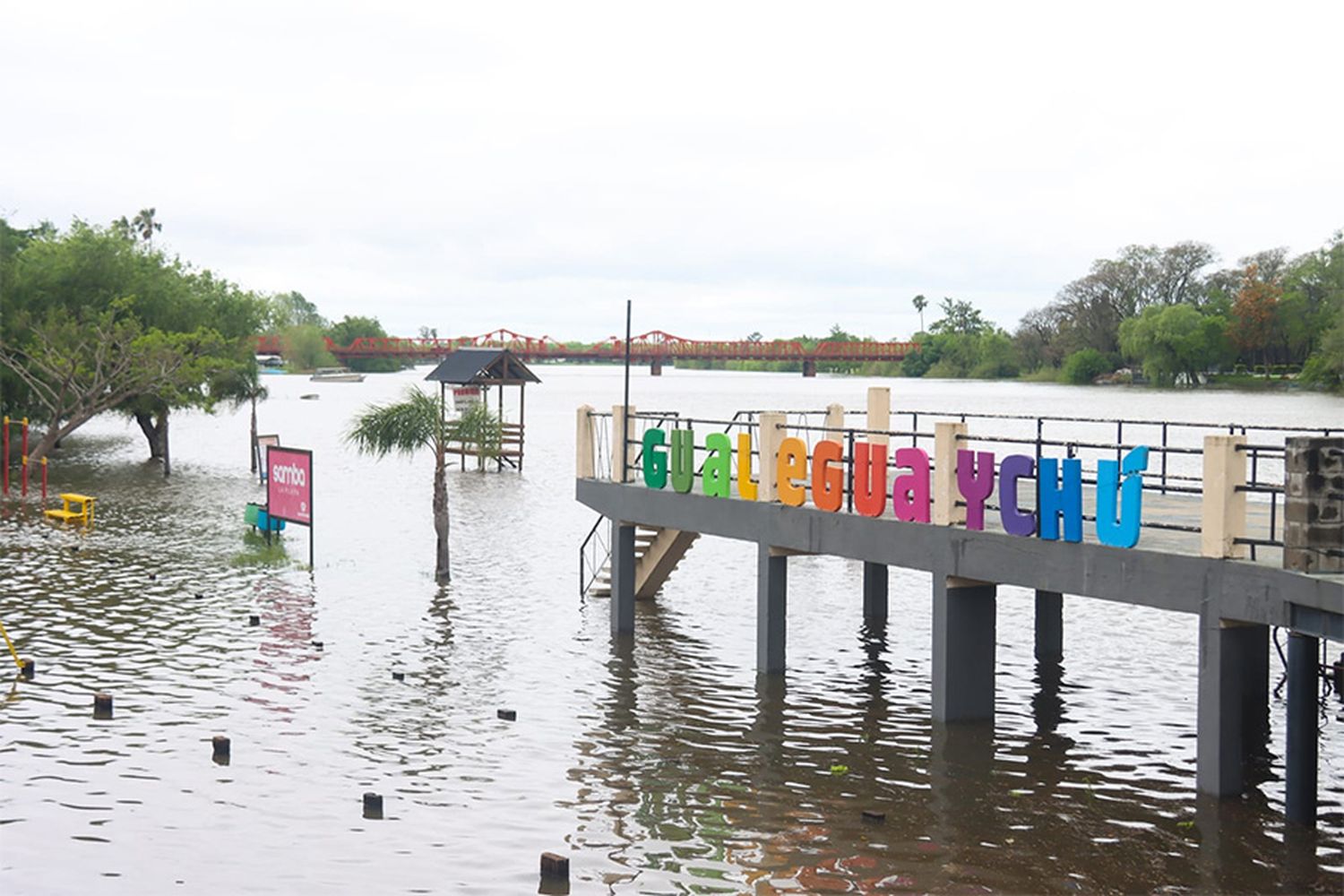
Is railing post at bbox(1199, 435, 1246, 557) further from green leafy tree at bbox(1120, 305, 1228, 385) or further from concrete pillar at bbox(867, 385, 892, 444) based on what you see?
green leafy tree at bbox(1120, 305, 1228, 385)

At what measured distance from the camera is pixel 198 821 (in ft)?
53.5

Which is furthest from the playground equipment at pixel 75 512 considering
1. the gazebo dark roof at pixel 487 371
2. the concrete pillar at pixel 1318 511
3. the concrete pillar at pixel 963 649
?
the concrete pillar at pixel 1318 511

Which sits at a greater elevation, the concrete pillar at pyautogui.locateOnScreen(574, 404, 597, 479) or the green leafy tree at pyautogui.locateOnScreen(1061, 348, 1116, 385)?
the green leafy tree at pyautogui.locateOnScreen(1061, 348, 1116, 385)

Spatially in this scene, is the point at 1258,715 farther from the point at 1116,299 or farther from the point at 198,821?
the point at 1116,299

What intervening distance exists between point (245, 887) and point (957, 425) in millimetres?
10131

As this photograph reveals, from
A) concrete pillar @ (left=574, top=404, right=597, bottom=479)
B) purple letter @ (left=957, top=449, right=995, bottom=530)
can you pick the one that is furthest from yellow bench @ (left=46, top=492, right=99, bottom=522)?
purple letter @ (left=957, top=449, right=995, bottom=530)

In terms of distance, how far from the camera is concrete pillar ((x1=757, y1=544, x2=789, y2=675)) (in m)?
23.5

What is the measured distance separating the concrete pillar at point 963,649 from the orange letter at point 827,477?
2.23m

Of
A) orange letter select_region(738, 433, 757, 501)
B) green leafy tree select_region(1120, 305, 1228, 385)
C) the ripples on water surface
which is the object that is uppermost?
green leafy tree select_region(1120, 305, 1228, 385)

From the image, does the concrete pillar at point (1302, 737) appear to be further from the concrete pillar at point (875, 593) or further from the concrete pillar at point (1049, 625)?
the concrete pillar at point (875, 593)

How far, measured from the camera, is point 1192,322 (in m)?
114

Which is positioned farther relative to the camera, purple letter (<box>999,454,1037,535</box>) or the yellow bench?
the yellow bench

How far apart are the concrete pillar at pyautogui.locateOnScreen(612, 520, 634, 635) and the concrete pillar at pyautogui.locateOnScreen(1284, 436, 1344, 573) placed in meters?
13.2

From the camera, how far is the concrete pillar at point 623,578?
88.7ft
